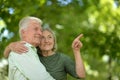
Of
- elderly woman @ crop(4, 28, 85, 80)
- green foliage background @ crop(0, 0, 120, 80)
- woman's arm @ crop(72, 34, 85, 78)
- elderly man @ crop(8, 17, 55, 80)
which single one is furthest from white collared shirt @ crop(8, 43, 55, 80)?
green foliage background @ crop(0, 0, 120, 80)

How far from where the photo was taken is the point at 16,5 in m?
10.4

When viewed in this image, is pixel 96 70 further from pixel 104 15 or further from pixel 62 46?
pixel 62 46

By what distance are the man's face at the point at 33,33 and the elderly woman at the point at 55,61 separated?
15 centimetres

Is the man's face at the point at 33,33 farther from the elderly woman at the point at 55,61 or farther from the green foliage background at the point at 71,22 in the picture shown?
the green foliage background at the point at 71,22

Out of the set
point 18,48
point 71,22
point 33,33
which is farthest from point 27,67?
point 71,22

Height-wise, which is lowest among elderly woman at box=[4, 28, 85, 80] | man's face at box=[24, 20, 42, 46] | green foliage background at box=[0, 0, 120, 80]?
green foliage background at box=[0, 0, 120, 80]

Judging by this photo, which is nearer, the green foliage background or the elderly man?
the elderly man

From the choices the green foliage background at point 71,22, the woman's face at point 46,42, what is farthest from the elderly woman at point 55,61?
the green foliage background at point 71,22

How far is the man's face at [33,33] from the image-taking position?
6441 mm

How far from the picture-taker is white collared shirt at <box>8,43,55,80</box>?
610 centimetres

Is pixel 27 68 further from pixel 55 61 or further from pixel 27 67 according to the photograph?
pixel 55 61

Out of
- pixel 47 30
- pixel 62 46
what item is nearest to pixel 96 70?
pixel 62 46

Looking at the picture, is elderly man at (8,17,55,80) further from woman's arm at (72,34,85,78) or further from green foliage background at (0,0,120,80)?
green foliage background at (0,0,120,80)

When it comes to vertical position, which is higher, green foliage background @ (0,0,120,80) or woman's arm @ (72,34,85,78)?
woman's arm @ (72,34,85,78)
